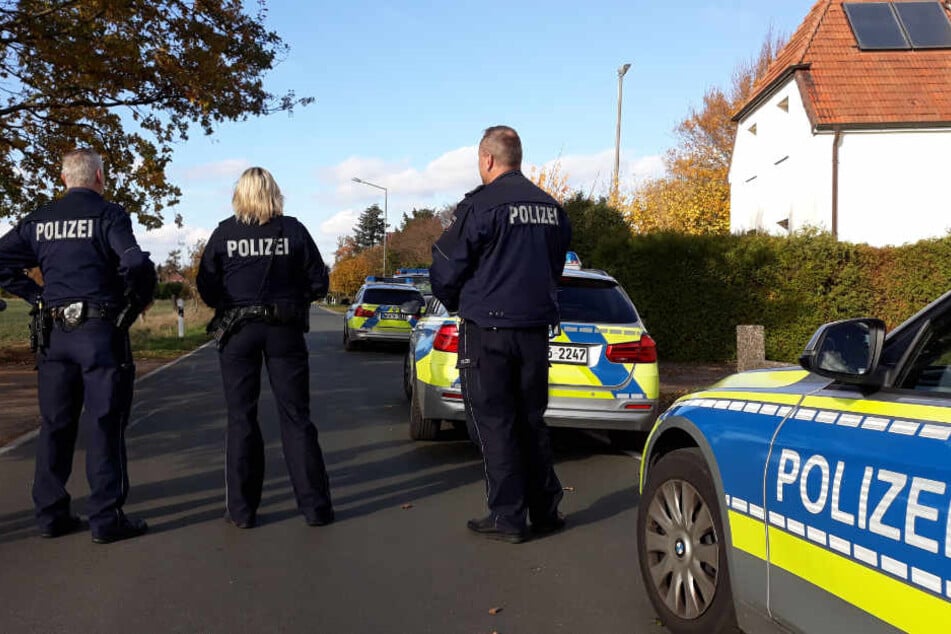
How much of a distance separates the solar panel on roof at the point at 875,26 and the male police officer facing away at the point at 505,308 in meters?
22.2

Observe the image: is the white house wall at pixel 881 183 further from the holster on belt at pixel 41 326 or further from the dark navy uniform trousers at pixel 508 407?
the holster on belt at pixel 41 326

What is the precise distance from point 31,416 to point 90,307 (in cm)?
566

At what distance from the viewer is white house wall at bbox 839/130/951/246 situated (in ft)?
73.9

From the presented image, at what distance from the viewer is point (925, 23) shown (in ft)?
80.2

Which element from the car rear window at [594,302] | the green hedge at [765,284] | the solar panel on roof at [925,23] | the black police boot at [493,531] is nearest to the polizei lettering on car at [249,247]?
the black police boot at [493,531]

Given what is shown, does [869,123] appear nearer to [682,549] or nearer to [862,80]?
[862,80]

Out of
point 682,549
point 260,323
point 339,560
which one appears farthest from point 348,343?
point 682,549

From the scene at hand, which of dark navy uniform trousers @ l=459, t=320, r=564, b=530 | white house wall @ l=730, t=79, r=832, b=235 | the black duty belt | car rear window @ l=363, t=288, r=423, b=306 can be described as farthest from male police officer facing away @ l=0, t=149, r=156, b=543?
white house wall @ l=730, t=79, r=832, b=235

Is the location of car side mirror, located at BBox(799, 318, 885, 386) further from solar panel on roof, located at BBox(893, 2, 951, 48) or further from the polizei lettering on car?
solar panel on roof, located at BBox(893, 2, 951, 48)

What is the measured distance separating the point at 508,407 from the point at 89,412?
2.22m

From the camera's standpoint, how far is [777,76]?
25.0 meters

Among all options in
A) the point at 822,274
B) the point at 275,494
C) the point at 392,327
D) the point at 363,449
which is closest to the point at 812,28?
the point at 822,274

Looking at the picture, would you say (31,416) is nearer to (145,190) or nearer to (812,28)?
(145,190)

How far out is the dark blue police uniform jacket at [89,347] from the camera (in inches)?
190
